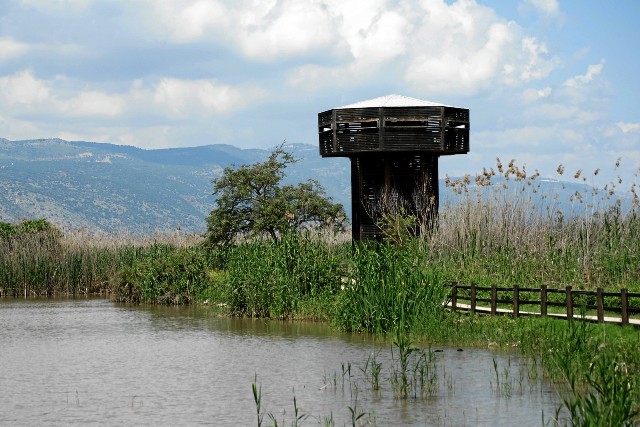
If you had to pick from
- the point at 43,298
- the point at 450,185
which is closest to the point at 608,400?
the point at 450,185

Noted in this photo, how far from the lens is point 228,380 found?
18672 mm

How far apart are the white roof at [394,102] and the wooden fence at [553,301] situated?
30.2 feet

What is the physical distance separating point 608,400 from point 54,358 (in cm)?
1462

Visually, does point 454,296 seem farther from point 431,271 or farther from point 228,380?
point 228,380

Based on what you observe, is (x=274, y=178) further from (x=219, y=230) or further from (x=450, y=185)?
(x=450, y=185)

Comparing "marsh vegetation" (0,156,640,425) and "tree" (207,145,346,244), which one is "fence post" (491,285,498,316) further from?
"tree" (207,145,346,244)

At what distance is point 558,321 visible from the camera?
71.4 ft

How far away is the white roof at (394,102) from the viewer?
34.5 meters

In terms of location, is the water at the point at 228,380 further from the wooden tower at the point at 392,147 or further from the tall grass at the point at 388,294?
the wooden tower at the point at 392,147

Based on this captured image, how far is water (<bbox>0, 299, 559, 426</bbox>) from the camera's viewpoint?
50.0 feet

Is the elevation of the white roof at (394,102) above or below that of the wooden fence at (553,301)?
above

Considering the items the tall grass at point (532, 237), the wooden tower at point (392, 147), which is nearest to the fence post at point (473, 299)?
the tall grass at point (532, 237)

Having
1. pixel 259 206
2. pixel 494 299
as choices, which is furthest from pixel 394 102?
pixel 494 299

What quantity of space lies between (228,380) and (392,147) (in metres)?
16.8
